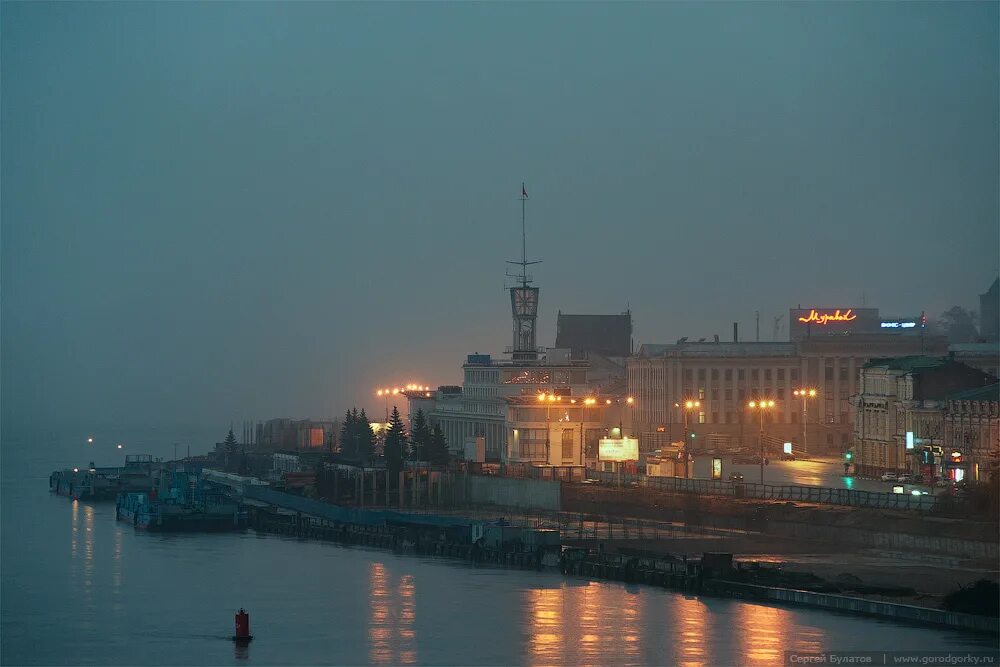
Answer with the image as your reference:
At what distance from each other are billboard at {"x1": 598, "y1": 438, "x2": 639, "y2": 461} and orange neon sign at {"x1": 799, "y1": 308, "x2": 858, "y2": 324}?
5019cm

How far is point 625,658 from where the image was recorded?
57469 millimetres

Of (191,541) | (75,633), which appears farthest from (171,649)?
(191,541)

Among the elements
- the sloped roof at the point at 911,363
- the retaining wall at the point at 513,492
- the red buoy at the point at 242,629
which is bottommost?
the red buoy at the point at 242,629

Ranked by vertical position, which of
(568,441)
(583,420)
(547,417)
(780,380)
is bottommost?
(568,441)

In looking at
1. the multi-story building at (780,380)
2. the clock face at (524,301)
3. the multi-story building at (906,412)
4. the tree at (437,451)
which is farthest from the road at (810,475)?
the clock face at (524,301)

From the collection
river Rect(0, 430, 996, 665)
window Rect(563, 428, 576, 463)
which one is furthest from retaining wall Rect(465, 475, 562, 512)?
river Rect(0, 430, 996, 665)

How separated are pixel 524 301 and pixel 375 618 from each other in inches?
3943

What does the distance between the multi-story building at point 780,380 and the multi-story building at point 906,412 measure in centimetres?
2514

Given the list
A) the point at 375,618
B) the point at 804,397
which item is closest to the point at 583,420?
the point at 804,397

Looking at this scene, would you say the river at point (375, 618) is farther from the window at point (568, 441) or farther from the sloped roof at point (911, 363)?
the sloped roof at point (911, 363)

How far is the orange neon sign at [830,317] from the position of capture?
158m

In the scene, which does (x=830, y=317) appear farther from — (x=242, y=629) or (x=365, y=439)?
(x=242, y=629)

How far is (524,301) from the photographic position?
549ft

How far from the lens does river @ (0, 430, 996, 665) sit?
2312 inches
